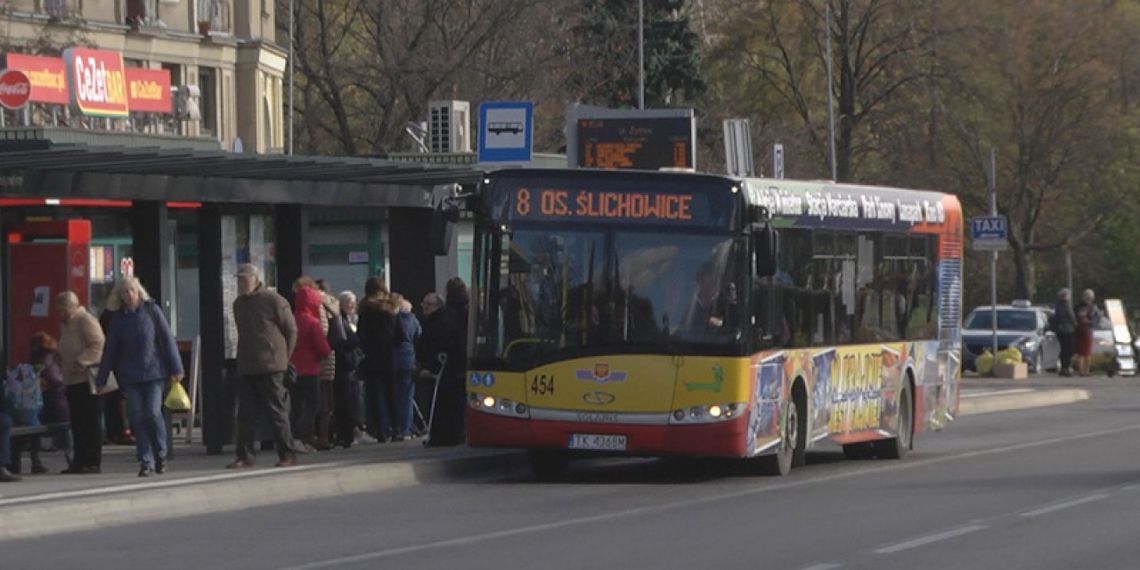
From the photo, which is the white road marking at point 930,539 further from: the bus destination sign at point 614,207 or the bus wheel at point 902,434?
the bus wheel at point 902,434

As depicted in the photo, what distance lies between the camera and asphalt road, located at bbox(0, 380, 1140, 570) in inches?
558

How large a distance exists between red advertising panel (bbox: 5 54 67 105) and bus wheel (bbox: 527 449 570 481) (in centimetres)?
1872

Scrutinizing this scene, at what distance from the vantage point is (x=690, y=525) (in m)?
16.5

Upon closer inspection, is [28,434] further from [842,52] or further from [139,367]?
[842,52]

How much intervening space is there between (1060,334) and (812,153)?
2851 centimetres

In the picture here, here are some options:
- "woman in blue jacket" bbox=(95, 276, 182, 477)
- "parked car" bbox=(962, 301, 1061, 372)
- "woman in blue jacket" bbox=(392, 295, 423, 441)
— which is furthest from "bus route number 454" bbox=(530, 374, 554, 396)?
"parked car" bbox=(962, 301, 1061, 372)

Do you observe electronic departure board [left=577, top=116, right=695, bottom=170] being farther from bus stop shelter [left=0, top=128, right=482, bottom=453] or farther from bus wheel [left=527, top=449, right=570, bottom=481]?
bus wheel [left=527, top=449, right=570, bottom=481]

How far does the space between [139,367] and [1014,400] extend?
20.5 metres

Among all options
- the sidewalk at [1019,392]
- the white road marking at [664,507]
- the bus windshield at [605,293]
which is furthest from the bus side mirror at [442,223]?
the sidewalk at [1019,392]

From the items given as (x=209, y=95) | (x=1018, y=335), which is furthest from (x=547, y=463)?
(x=209, y=95)

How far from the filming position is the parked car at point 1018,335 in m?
51.7

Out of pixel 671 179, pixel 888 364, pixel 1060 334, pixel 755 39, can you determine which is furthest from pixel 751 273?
pixel 755 39

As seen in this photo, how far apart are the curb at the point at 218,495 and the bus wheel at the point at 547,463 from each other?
0.59 meters

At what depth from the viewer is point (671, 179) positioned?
822 inches
